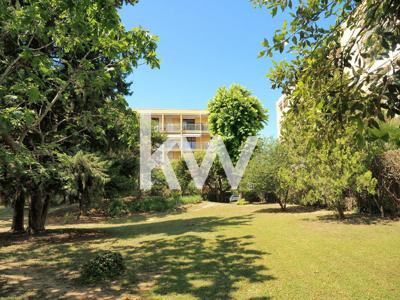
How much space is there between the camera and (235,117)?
2992 cm

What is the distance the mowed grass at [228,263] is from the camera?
605 cm

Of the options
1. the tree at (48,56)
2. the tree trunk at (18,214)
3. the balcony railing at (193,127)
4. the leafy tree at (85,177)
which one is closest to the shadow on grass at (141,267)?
the leafy tree at (85,177)

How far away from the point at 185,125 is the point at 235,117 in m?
22.4

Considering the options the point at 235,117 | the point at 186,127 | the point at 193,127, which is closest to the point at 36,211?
the point at 235,117

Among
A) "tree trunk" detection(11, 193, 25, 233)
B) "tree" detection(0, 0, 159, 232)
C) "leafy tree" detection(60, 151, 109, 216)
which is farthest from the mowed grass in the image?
"tree" detection(0, 0, 159, 232)

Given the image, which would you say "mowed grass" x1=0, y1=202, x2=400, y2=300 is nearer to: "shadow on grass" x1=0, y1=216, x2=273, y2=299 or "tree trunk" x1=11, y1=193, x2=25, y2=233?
"shadow on grass" x1=0, y1=216, x2=273, y2=299

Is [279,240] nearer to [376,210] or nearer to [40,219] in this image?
[376,210]

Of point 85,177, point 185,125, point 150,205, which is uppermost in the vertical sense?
point 185,125

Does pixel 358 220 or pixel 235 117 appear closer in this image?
pixel 358 220

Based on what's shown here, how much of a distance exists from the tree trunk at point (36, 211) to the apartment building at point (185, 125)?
34.9 metres

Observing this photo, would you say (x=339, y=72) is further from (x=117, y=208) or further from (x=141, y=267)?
(x=117, y=208)

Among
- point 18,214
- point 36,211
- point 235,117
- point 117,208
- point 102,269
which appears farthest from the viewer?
point 235,117

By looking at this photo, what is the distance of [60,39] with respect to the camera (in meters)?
6.59

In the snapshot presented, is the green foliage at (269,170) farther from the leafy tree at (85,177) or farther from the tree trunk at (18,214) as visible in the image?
the tree trunk at (18,214)
